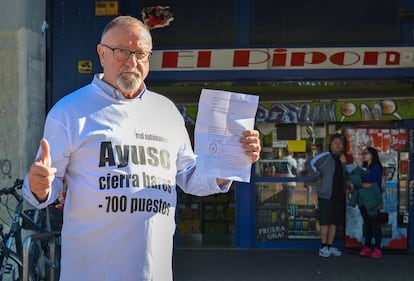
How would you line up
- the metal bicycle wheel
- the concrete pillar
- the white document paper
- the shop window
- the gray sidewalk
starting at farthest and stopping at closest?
the shop window → the gray sidewalk → the concrete pillar → the metal bicycle wheel → the white document paper

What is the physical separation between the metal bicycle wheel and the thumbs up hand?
3305 millimetres

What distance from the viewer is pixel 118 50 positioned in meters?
2.67

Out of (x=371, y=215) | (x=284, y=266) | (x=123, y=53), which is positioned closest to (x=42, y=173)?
(x=123, y=53)

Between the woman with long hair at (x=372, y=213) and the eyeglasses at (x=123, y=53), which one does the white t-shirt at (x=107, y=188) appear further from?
the woman with long hair at (x=372, y=213)

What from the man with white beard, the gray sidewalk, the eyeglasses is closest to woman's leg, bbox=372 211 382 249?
the gray sidewalk

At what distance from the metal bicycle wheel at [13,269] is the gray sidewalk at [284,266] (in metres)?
2.12

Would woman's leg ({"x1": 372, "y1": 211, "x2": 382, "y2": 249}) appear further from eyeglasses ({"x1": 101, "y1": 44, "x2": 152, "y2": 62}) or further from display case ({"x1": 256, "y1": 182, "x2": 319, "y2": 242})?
eyeglasses ({"x1": 101, "y1": 44, "x2": 152, "y2": 62})

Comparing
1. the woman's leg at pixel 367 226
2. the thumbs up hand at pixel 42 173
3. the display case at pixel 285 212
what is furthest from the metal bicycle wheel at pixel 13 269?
the woman's leg at pixel 367 226

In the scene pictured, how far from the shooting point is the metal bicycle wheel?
17.8 ft

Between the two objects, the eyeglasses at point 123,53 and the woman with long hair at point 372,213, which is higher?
the eyeglasses at point 123,53

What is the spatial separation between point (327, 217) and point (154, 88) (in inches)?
127

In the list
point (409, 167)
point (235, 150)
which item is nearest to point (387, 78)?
point (409, 167)

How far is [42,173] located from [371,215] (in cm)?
665

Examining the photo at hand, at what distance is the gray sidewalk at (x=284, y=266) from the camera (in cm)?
709
